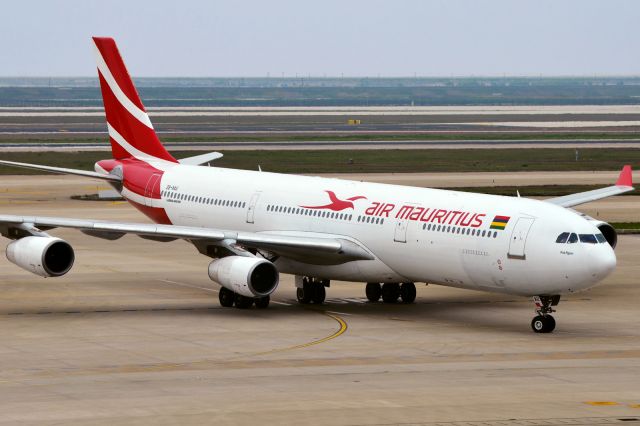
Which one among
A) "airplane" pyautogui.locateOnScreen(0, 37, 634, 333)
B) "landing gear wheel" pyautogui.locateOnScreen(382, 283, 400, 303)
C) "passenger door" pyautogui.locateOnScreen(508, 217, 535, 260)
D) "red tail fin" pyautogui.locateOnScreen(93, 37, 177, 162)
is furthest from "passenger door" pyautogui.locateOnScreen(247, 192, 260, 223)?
"passenger door" pyautogui.locateOnScreen(508, 217, 535, 260)

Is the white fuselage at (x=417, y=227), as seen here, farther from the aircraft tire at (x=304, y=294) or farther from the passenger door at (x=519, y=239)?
the aircraft tire at (x=304, y=294)

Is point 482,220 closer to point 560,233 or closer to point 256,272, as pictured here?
point 560,233

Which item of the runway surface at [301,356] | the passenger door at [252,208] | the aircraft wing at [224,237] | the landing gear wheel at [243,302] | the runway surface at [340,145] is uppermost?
the runway surface at [340,145]

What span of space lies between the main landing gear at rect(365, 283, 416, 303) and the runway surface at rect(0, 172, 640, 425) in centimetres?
57

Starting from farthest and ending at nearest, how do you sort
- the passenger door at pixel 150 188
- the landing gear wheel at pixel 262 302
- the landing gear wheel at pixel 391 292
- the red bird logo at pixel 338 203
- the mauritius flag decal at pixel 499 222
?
the passenger door at pixel 150 188, the landing gear wheel at pixel 391 292, the red bird logo at pixel 338 203, the landing gear wheel at pixel 262 302, the mauritius flag decal at pixel 499 222

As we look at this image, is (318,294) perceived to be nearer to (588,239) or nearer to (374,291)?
(374,291)

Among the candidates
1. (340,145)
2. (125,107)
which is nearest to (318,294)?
(125,107)

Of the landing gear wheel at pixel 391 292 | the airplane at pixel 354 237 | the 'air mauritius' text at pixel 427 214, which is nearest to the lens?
the airplane at pixel 354 237

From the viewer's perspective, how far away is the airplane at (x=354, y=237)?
38.1m

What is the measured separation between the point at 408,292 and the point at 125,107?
15.2 m

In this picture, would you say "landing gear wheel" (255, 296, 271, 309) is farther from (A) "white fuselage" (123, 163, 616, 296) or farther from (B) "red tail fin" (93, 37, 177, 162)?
(B) "red tail fin" (93, 37, 177, 162)

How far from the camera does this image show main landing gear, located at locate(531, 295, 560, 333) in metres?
38.5

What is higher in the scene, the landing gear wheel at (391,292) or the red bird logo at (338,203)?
the red bird logo at (338,203)

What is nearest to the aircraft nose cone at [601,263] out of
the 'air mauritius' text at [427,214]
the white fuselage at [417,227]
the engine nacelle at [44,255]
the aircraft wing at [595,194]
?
the white fuselage at [417,227]
